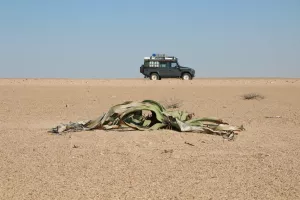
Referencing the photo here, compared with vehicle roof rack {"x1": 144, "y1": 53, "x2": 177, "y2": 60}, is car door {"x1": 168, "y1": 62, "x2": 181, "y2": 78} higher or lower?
lower

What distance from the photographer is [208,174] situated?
632 centimetres

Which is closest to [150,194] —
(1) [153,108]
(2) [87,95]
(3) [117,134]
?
(3) [117,134]

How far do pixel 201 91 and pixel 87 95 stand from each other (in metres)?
4.94

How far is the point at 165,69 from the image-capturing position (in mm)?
39219

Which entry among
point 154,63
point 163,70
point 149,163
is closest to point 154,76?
point 163,70

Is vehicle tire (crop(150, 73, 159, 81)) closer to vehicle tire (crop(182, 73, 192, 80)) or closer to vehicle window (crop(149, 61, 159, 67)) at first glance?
vehicle window (crop(149, 61, 159, 67))

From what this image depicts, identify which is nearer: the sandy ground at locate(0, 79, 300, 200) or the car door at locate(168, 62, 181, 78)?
the sandy ground at locate(0, 79, 300, 200)

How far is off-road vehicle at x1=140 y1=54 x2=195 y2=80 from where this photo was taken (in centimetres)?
3925

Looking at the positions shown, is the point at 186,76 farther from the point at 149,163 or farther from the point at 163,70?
the point at 149,163

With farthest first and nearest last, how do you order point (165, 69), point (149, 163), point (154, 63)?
point (154, 63)
point (165, 69)
point (149, 163)

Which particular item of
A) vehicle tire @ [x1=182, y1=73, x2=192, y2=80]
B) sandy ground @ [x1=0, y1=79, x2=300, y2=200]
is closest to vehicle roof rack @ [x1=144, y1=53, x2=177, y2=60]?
vehicle tire @ [x1=182, y1=73, x2=192, y2=80]

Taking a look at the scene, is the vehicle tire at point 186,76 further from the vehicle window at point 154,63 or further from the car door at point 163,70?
the vehicle window at point 154,63

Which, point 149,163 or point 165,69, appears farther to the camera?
point 165,69

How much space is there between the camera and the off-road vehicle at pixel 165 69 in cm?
3925
